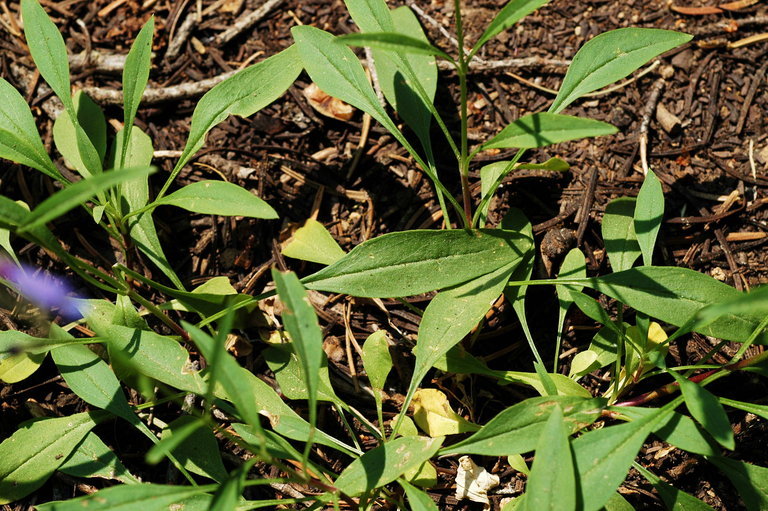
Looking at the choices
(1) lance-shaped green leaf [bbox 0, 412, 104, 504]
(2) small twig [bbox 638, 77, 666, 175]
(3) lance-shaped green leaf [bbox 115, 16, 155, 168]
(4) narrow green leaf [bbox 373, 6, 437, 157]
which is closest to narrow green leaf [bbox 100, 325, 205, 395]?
(1) lance-shaped green leaf [bbox 0, 412, 104, 504]

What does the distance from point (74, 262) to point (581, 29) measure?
1.86 m

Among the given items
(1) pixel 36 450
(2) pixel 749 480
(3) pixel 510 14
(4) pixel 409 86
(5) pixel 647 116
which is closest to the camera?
(3) pixel 510 14

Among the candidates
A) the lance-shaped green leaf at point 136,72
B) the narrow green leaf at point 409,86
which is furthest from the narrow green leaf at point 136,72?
the narrow green leaf at point 409,86

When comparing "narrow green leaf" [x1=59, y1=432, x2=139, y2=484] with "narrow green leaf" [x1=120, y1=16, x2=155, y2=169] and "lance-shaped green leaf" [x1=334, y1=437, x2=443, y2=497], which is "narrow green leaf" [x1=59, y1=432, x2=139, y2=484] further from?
"narrow green leaf" [x1=120, y1=16, x2=155, y2=169]

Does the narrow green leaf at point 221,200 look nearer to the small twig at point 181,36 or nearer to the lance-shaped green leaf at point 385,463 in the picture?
the lance-shaped green leaf at point 385,463

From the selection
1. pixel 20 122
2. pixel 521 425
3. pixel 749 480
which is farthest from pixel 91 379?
pixel 749 480

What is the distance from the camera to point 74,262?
1.53 meters

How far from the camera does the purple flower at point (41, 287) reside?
6.63 feet

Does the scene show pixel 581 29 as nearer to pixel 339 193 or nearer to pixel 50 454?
pixel 339 193

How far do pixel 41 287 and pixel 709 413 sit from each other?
79.5 inches

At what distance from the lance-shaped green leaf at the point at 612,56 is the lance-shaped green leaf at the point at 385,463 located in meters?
0.95

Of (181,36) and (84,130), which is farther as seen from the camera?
(181,36)

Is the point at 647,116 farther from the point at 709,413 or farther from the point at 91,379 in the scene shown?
the point at 91,379

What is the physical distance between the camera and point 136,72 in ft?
6.06
